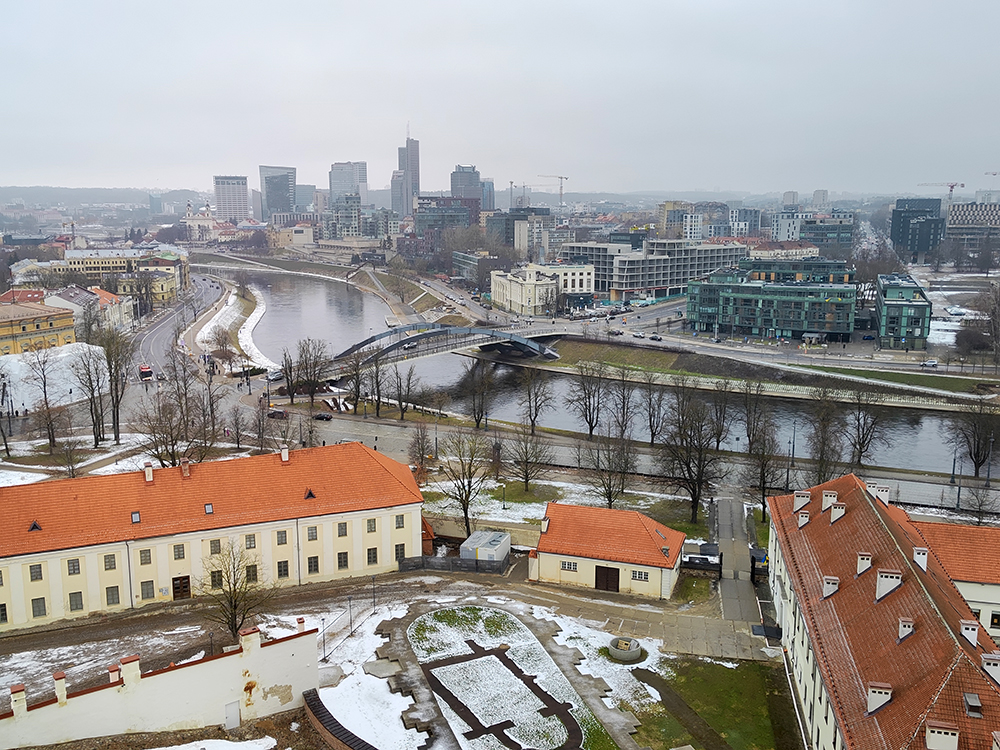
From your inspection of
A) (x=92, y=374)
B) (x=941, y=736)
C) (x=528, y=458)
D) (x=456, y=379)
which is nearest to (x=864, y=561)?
(x=941, y=736)

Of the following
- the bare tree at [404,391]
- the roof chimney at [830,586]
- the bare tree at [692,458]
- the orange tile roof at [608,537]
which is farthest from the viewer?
the bare tree at [404,391]

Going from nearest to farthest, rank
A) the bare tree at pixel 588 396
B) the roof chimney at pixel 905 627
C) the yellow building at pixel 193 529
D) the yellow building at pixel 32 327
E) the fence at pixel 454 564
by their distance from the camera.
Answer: the roof chimney at pixel 905 627, the yellow building at pixel 193 529, the fence at pixel 454 564, the bare tree at pixel 588 396, the yellow building at pixel 32 327

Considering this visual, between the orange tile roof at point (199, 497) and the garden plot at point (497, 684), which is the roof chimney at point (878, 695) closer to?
the garden plot at point (497, 684)

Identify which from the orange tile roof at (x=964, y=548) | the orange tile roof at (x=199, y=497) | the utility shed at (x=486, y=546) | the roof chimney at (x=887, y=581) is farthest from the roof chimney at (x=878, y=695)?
the orange tile roof at (x=199, y=497)

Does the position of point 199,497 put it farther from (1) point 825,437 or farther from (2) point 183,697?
(1) point 825,437

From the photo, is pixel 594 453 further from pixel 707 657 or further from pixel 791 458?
pixel 707 657

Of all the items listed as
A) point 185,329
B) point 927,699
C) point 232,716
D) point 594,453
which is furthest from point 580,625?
point 185,329

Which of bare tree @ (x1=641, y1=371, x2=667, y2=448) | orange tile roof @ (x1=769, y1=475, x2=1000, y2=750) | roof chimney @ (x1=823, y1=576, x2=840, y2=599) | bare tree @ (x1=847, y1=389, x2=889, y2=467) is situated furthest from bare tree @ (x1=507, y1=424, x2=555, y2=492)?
roof chimney @ (x1=823, y1=576, x2=840, y2=599)

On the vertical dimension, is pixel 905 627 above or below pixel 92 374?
above
